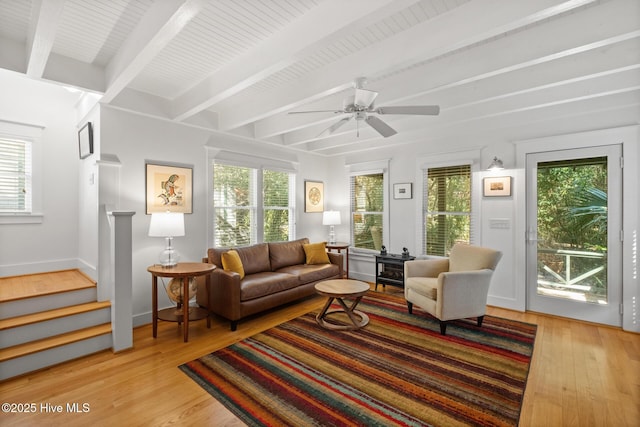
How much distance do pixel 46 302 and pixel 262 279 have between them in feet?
7.10

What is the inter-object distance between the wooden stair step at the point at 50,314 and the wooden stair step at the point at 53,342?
0.18 metres

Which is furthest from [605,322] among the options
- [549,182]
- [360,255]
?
[360,255]

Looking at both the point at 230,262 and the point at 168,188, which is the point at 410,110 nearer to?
the point at 230,262

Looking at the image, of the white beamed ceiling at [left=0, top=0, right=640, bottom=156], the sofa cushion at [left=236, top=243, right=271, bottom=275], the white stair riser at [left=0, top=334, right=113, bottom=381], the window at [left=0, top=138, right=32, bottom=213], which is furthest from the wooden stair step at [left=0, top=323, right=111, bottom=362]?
the white beamed ceiling at [left=0, top=0, right=640, bottom=156]

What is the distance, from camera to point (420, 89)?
117 inches

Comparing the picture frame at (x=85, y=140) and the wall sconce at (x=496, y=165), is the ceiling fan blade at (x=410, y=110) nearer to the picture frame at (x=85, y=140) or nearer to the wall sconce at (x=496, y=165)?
the wall sconce at (x=496, y=165)

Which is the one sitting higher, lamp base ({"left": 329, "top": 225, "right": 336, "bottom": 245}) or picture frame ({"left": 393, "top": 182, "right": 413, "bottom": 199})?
picture frame ({"left": 393, "top": 182, "right": 413, "bottom": 199})

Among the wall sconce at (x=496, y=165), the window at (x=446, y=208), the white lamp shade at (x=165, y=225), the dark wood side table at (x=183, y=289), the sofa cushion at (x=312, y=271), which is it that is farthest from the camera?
the window at (x=446, y=208)

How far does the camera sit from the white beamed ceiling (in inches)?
78.2

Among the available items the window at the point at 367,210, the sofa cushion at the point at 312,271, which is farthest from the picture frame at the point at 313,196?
the sofa cushion at the point at 312,271

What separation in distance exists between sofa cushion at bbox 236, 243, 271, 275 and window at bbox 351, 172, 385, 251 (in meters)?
2.09

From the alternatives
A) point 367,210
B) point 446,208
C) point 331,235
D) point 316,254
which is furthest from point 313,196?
point 446,208

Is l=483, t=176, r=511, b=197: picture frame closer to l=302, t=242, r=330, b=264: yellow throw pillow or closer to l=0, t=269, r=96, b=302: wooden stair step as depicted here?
l=302, t=242, r=330, b=264: yellow throw pillow

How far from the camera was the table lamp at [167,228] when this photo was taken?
10.7 feet
